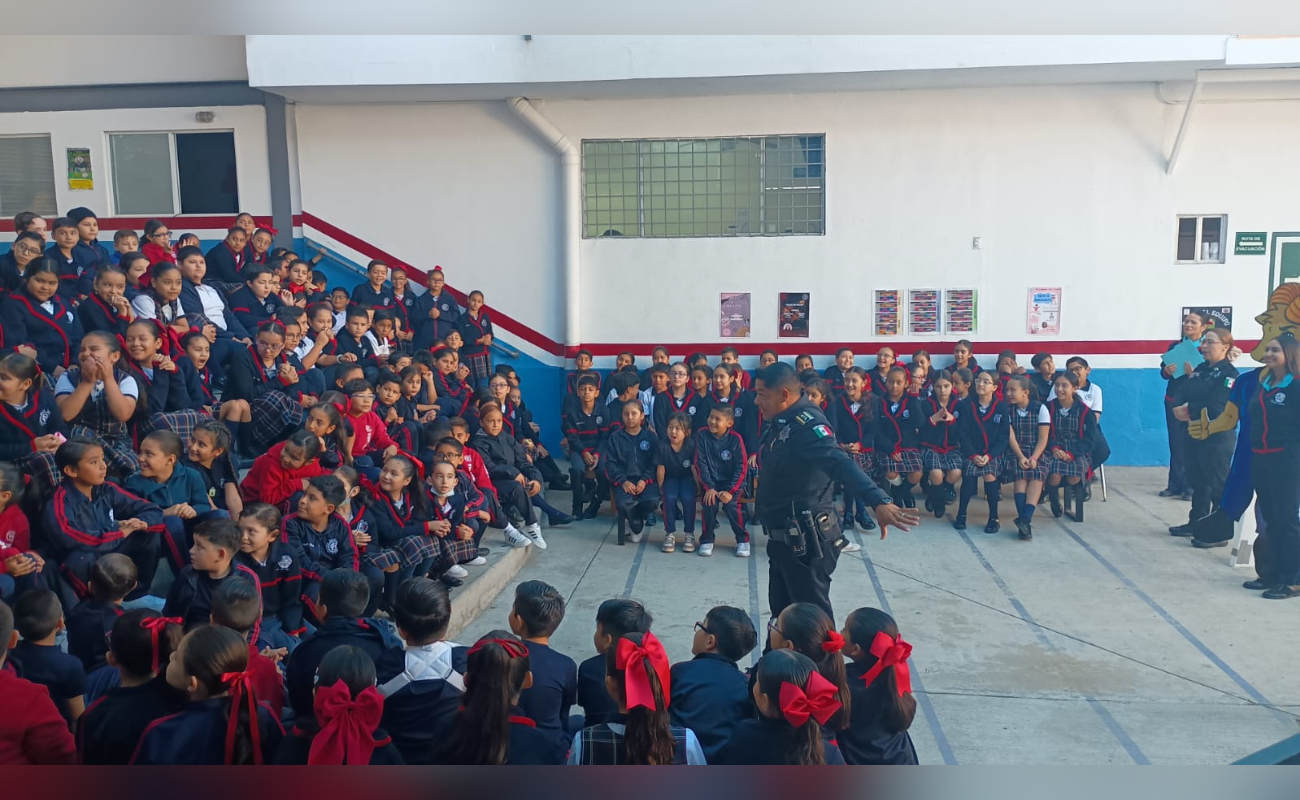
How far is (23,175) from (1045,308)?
11.0m

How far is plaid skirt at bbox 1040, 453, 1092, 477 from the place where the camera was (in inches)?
320

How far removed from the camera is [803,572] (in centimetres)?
465

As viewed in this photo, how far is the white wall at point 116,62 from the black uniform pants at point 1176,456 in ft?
32.3

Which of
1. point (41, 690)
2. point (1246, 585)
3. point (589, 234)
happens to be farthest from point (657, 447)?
point (41, 690)

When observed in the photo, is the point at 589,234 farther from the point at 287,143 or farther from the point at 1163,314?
the point at 1163,314

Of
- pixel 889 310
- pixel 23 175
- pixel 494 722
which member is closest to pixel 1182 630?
pixel 494 722

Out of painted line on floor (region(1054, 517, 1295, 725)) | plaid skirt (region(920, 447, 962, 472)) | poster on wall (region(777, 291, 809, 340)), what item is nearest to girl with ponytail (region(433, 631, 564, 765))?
painted line on floor (region(1054, 517, 1295, 725))

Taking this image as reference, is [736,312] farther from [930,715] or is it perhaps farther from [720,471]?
[930,715]

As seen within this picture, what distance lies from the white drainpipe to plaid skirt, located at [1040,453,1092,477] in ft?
15.8

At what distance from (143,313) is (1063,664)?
602 cm

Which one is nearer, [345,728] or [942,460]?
[345,728]

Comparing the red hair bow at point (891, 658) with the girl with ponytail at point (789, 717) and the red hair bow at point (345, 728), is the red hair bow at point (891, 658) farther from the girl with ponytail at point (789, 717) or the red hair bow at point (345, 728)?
the red hair bow at point (345, 728)

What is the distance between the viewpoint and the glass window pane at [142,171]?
1049 centimetres

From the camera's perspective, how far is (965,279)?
32.9 ft
